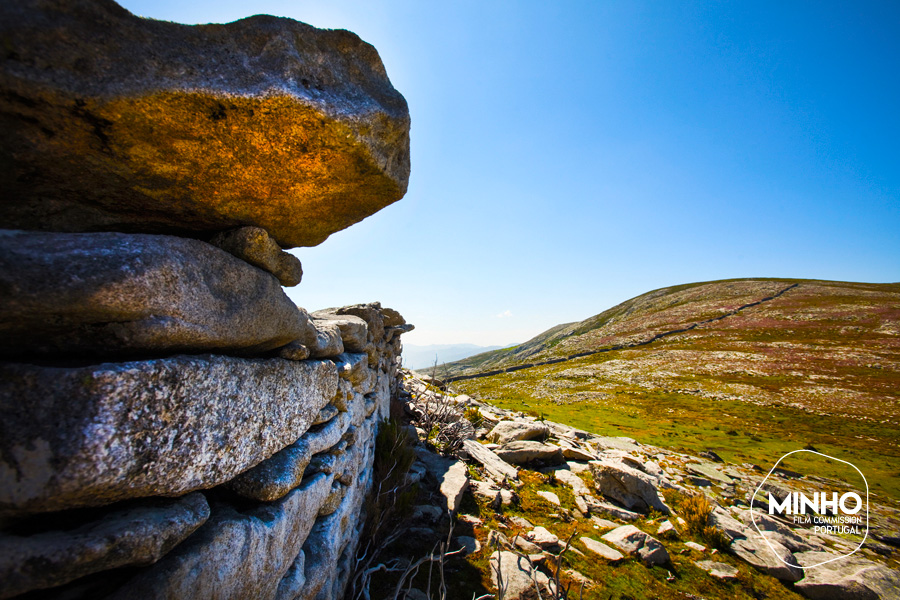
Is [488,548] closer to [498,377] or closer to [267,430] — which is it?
[267,430]

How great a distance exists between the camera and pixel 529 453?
33.4 ft

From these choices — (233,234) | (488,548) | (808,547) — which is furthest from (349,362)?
(808,547)

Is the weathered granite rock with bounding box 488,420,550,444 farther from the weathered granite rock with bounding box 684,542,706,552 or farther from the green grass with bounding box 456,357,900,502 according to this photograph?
the green grass with bounding box 456,357,900,502

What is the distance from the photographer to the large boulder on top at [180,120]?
2.22 m

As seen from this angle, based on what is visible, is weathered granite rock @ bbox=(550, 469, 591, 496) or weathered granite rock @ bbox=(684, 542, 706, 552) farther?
weathered granite rock @ bbox=(550, 469, 591, 496)

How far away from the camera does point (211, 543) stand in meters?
2.22

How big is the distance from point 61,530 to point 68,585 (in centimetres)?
30

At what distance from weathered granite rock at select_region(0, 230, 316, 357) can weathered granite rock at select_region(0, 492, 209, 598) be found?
3.40 ft

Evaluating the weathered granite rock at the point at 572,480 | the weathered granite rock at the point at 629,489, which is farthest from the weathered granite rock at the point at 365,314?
the weathered granite rock at the point at 629,489

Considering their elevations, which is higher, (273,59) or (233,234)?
Result: (273,59)

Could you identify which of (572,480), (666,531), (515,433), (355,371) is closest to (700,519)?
(666,531)

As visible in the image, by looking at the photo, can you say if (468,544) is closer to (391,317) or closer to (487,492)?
(487,492)

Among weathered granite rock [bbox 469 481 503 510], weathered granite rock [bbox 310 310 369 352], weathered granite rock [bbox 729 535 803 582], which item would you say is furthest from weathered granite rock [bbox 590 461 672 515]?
weathered granite rock [bbox 310 310 369 352]

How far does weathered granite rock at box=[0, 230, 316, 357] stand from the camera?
185cm
